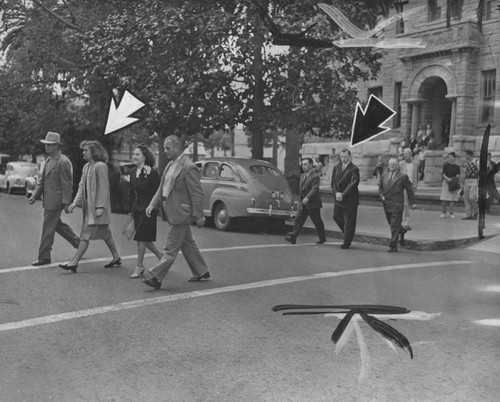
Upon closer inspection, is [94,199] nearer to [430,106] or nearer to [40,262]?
[40,262]

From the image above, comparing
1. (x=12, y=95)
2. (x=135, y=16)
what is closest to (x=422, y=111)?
(x=135, y=16)

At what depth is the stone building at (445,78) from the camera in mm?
2146

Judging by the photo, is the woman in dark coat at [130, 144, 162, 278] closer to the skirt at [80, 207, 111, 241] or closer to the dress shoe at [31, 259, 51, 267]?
the skirt at [80, 207, 111, 241]

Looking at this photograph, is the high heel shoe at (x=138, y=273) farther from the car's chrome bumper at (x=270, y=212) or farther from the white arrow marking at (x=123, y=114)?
the car's chrome bumper at (x=270, y=212)

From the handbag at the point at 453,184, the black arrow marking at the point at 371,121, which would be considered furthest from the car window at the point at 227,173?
the black arrow marking at the point at 371,121

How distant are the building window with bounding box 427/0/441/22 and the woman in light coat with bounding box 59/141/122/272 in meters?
5.89

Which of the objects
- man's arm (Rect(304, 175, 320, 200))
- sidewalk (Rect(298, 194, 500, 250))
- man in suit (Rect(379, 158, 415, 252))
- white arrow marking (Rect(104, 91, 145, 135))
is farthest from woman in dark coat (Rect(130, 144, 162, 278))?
man's arm (Rect(304, 175, 320, 200))

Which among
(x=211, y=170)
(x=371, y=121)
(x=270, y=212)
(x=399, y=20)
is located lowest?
(x=270, y=212)

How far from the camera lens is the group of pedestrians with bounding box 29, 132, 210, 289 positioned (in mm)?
6645

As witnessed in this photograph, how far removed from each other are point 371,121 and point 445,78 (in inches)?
22.6

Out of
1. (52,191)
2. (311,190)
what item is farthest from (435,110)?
(311,190)

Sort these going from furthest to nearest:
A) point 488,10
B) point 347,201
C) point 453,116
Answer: point 347,201, point 453,116, point 488,10

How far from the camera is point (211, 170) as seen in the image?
13898mm

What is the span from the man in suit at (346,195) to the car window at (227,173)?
11.4ft
